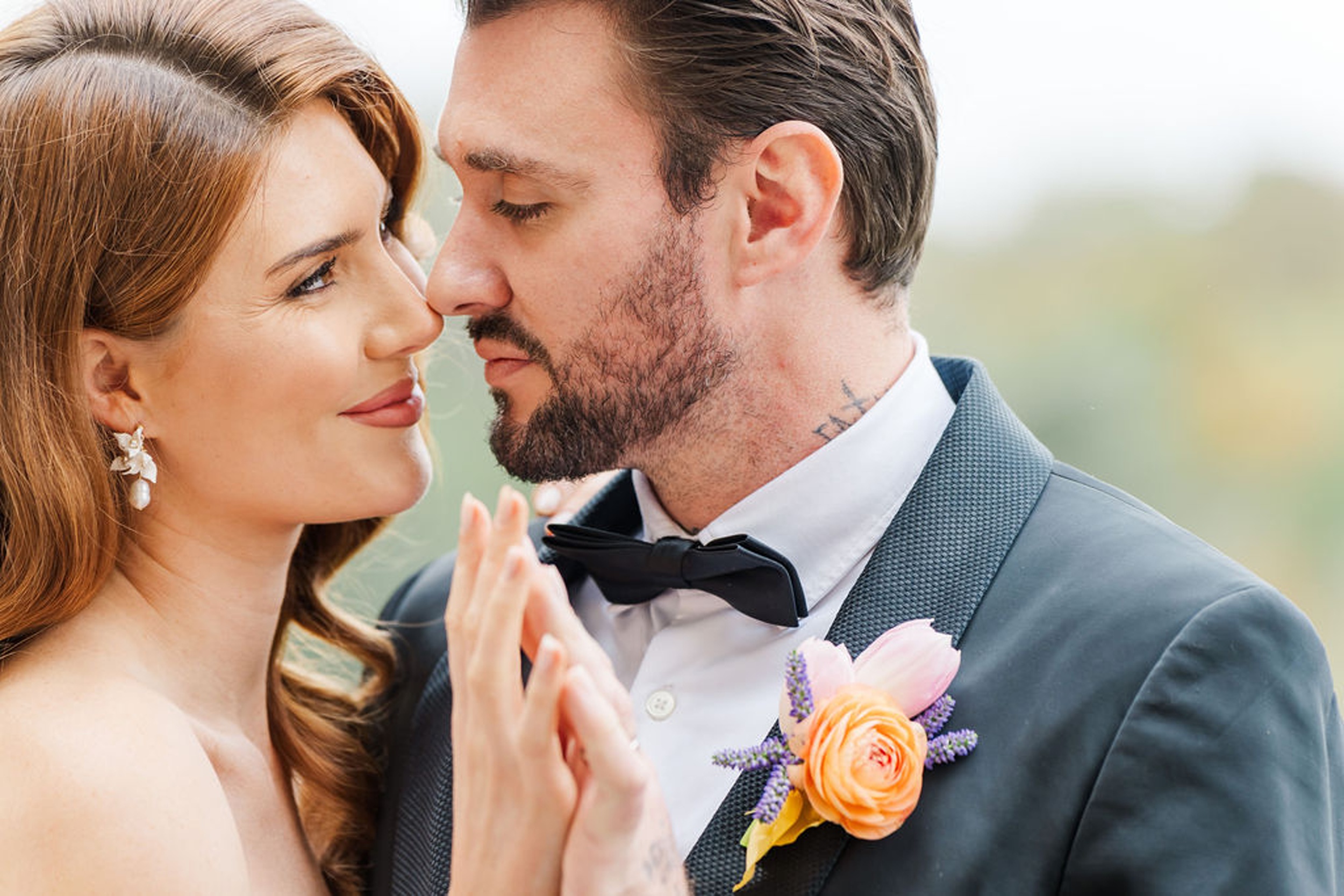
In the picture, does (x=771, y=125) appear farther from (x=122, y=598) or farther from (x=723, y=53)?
(x=122, y=598)

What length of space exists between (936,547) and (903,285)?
61 cm

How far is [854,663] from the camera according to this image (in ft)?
5.80

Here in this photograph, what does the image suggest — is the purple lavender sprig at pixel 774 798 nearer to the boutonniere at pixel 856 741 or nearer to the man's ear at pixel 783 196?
the boutonniere at pixel 856 741

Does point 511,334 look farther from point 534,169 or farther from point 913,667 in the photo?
point 913,667

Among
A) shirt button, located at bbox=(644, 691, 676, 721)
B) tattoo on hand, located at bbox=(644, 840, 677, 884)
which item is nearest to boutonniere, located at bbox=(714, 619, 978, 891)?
tattoo on hand, located at bbox=(644, 840, 677, 884)

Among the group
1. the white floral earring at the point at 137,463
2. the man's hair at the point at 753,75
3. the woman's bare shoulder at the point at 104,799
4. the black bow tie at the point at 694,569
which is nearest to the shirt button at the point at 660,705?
the black bow tie at the point at 694,569

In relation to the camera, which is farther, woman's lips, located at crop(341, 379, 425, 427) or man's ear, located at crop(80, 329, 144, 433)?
woman's lips, located at crop(341, 379, 425, 427)

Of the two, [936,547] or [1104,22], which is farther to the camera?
[1104,22]

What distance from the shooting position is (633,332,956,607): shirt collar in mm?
2078

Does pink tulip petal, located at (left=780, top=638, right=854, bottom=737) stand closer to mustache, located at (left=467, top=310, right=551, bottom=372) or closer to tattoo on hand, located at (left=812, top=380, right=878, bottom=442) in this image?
tattoo on hand, located at (left=812, top=380, right=878, bottom=442)

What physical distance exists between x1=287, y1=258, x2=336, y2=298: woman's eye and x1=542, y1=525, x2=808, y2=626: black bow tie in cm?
53

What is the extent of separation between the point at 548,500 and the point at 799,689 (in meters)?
1.10

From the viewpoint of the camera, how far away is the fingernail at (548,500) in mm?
2717

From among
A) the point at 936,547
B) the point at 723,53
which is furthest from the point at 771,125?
the point at 936,547
